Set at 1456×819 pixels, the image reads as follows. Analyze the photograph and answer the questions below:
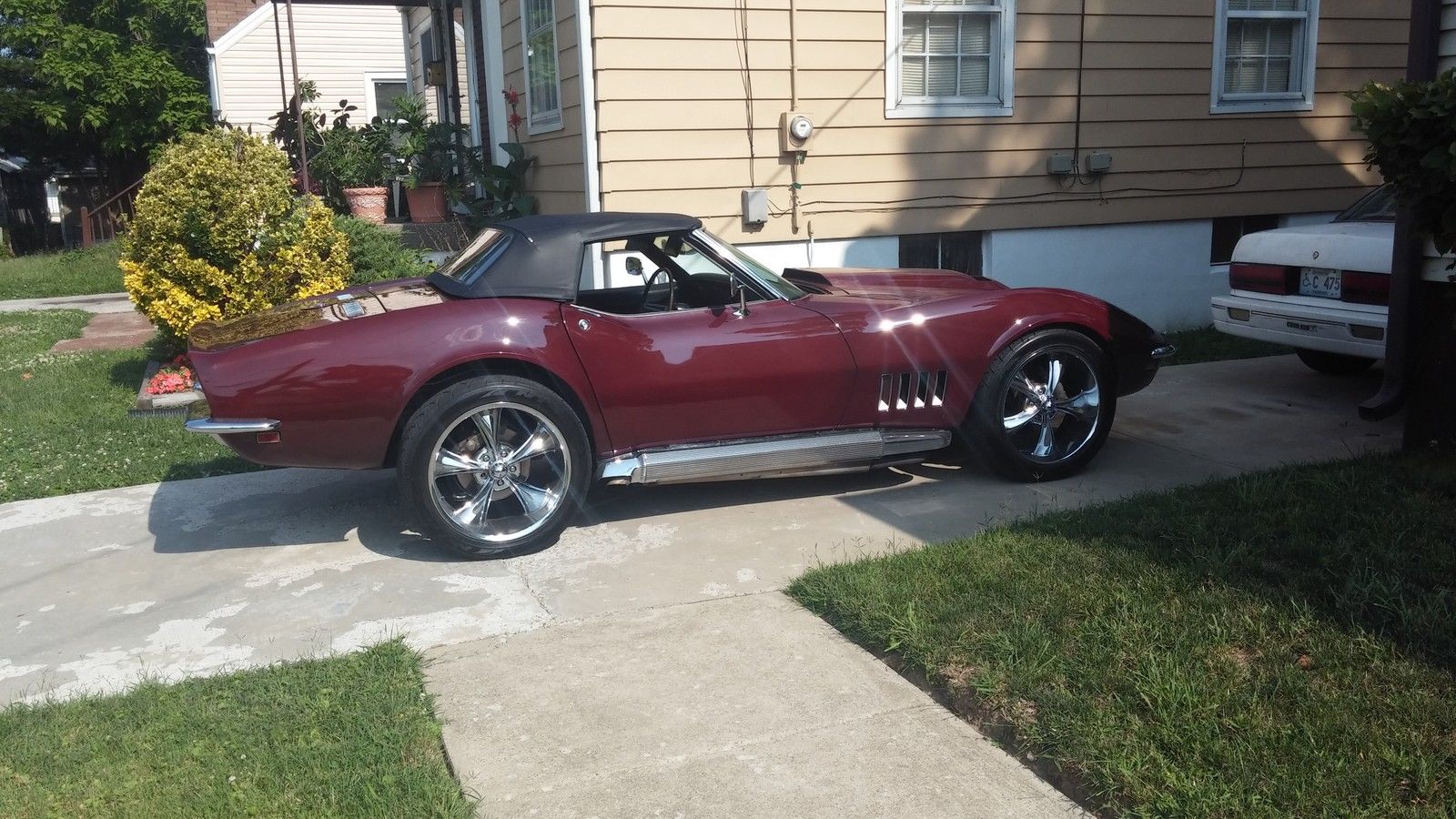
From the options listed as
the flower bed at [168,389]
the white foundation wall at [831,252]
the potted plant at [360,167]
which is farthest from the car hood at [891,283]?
the potted plant at [360,167]

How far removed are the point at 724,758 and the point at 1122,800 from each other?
1.08 m

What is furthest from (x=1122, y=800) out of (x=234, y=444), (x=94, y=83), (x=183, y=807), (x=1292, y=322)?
(x=94, y=83)

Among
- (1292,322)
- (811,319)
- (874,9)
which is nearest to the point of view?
(811,319)

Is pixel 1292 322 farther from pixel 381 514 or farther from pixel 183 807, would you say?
pixel 183 807

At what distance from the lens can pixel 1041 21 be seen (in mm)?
9383

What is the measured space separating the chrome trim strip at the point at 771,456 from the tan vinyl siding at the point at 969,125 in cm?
351

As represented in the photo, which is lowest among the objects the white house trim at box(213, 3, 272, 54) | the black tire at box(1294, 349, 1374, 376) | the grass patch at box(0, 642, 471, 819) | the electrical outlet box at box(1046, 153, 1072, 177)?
the grass patch at box(0, 642, 471, 819)

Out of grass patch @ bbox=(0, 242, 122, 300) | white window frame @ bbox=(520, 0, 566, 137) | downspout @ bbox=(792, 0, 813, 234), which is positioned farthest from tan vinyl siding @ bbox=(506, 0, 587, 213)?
grass patch @ bbox=(0, 242, 122, 300)

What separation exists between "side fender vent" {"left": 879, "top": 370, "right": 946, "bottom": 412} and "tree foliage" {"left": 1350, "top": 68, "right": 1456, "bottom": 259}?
208 cm

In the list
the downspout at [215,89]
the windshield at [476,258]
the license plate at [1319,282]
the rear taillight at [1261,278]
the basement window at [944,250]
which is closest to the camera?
the windshield at [476,258]

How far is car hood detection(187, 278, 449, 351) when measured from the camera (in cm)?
506

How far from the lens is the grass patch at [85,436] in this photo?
6500 mm

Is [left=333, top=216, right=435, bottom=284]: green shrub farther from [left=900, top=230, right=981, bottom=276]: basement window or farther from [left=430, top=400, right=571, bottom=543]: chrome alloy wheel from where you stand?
[left=430, top=400, right=571, bottom=543]: chrome alloy wheel

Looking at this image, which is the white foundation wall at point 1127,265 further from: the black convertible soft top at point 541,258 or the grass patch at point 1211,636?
the black convertible soft top at point 541,258
